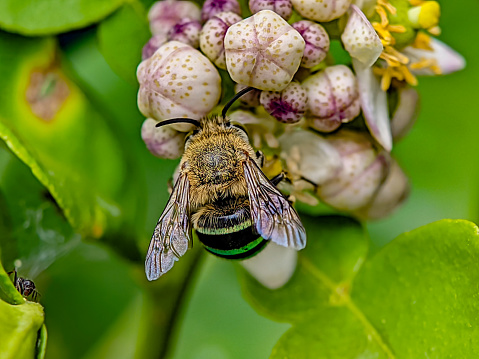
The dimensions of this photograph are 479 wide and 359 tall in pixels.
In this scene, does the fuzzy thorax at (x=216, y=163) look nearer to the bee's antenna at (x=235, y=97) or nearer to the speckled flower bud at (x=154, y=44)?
the bee's antenna at (x=235, y=97)

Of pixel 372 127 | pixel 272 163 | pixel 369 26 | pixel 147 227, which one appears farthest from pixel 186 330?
pixel 369 26

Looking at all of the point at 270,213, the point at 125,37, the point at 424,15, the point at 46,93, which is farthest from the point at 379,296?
the point at 46,93

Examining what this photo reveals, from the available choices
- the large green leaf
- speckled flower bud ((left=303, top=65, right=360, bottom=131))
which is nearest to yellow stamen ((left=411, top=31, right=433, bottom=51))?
speckled flower bud ((left=303, top=65, right=360, bottom=131))

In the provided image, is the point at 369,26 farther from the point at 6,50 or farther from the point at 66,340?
the point at 66,340

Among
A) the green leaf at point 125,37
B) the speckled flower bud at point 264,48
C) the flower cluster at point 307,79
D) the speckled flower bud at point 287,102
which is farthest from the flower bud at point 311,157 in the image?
the green leaf at point 125,37

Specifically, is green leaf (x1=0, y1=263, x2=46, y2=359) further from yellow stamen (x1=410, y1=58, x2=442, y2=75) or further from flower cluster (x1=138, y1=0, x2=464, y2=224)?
yellow stamen (x1=410, y1=58, x2=442, y2=75)
